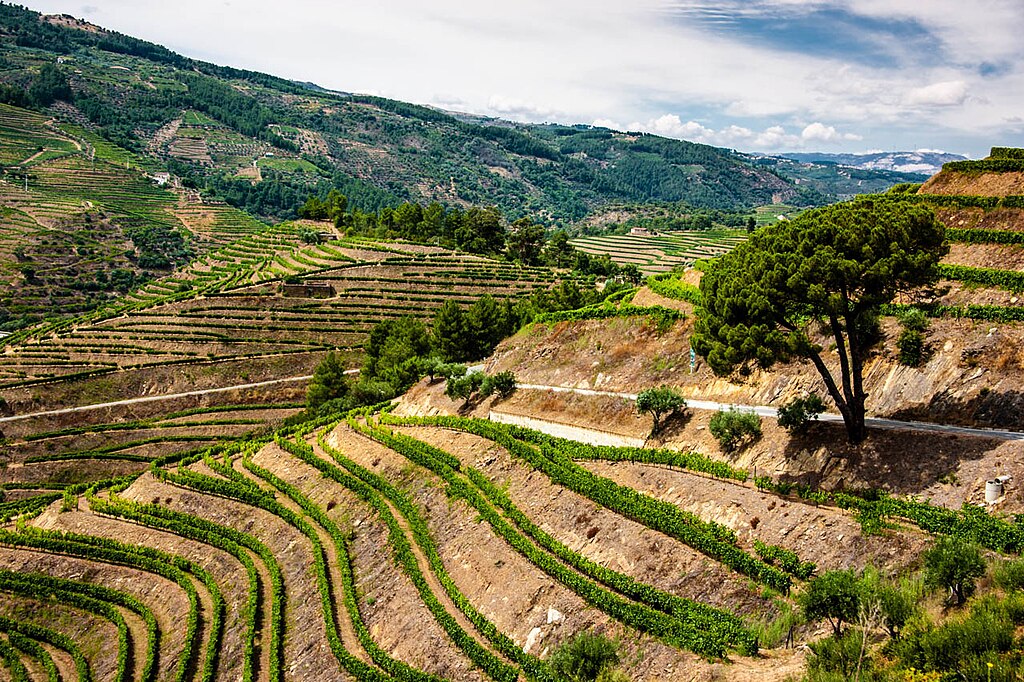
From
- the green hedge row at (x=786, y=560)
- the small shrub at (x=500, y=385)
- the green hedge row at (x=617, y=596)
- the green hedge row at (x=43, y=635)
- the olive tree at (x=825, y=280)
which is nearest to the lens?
the green hedge row at (x=617, y=596)

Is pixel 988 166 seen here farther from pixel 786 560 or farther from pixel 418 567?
pixel 418 567

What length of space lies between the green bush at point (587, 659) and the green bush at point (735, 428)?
41.2 feet

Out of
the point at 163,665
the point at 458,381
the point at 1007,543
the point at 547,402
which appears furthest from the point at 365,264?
the point at 1007,543

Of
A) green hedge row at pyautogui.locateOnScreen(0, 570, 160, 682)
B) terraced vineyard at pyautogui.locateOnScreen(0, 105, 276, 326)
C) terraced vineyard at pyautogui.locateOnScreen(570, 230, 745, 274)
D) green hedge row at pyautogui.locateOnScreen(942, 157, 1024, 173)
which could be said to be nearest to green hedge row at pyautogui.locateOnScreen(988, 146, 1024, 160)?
green hedge row at pyautogui.locateOnScreen(942, 157, 1024, 173)

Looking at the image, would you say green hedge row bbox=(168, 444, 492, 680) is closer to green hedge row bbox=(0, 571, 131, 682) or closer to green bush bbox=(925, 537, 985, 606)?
green hedge row bbox=(0, 571, 131, 682)

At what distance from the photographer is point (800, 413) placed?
27188 millimetres

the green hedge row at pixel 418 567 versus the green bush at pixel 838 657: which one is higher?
the green bush at pixel 838 657

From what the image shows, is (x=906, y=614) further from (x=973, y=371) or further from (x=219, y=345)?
(x=219, y=345)

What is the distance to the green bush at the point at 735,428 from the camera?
2875 centimetres

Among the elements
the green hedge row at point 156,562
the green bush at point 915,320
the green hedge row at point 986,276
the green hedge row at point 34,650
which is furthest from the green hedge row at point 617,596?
the green hedge row at point 34,650

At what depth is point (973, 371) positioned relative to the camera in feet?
85.8

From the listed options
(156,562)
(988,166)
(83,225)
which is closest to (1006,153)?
(988,166)

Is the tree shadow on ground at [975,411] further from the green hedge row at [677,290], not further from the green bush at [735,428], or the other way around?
the green hedge row at [677,290]

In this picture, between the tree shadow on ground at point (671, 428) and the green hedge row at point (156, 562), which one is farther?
the tree shadow on ground at point (671, 428)
